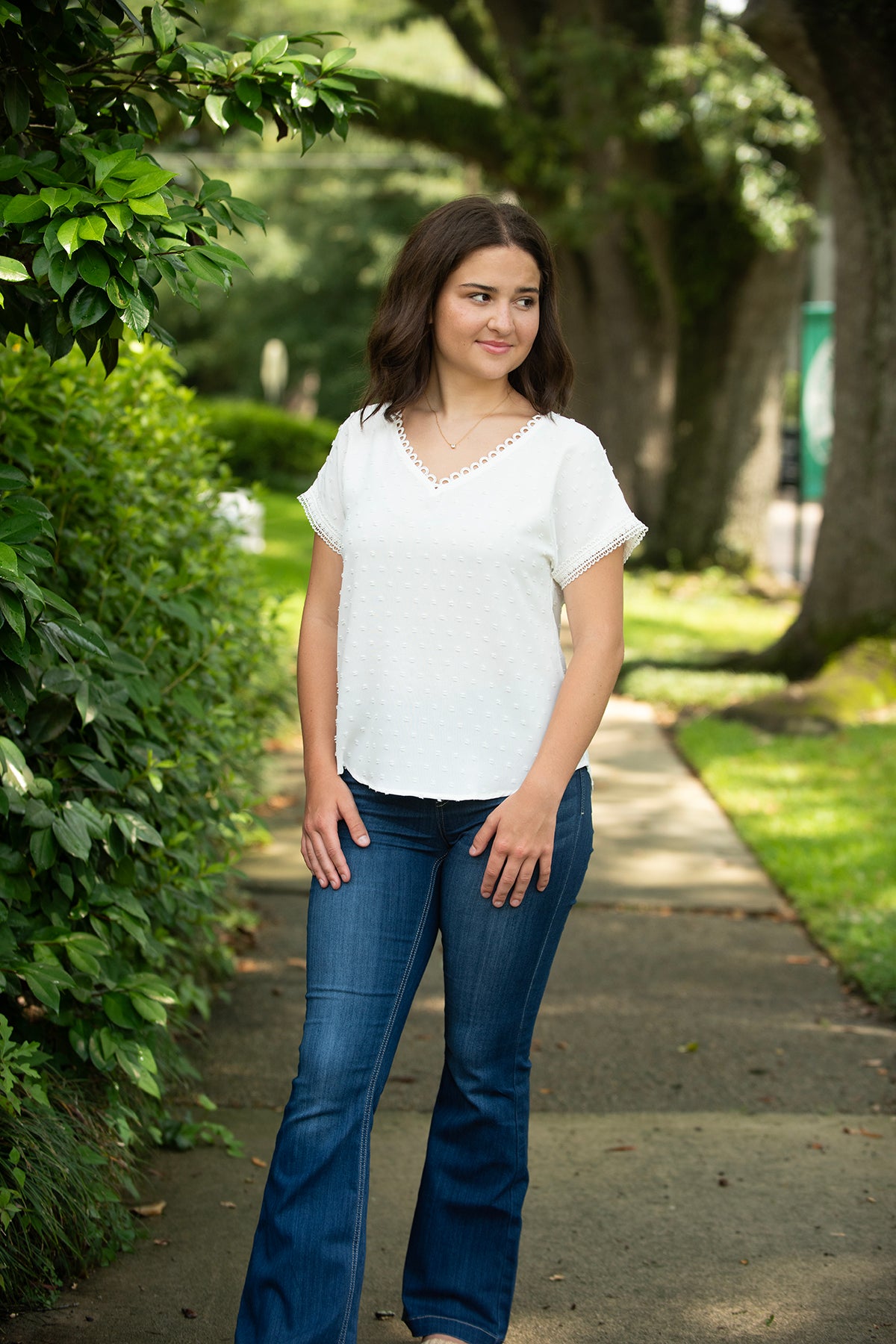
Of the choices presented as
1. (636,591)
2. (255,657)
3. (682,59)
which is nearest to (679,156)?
(682,59)

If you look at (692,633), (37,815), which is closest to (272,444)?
(692,633)

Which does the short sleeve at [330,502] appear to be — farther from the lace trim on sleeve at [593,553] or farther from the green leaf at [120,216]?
the green leaf at [120,216]

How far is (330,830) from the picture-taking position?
8.04ft

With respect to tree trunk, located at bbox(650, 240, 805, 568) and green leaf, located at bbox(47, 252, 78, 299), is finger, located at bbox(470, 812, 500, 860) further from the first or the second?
tree trunk, located at bbox(650, 240, 805, 568)

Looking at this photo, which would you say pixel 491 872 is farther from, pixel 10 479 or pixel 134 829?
pixel 10 479

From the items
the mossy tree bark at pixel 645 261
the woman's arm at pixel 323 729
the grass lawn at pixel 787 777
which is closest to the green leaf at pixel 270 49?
the woman's arm at pixel 323 729

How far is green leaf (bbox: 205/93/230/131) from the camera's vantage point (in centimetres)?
261

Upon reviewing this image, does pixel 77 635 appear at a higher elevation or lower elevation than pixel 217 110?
lower

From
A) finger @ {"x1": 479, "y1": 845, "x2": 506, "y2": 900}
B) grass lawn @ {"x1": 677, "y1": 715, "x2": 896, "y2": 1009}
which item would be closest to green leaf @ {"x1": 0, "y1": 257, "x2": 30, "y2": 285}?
finger @ {"x1": 479, "y1": 845, "x2": 506, "y2": 900}

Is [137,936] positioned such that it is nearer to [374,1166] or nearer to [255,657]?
[374,1166]

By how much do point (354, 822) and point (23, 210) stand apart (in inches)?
43.9

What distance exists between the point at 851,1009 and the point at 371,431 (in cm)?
280

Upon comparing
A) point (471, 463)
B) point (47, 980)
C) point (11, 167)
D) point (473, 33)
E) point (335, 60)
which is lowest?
point (47, 980)

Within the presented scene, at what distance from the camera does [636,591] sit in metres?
13.9
